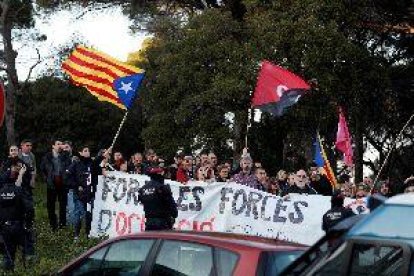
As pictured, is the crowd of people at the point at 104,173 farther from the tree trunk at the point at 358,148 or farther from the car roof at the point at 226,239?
the tree trunk at the point at 358,148

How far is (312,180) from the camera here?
15.9m

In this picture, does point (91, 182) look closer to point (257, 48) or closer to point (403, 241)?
point (257, 48)

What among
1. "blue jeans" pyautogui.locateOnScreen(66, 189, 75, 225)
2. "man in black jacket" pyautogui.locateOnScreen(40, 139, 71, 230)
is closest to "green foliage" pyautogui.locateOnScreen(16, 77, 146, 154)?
"man in black jacket" pyautogui.locateOnScreen(40, 139, 71, 230)

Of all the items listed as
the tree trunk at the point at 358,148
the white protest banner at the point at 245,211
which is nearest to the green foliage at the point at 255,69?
the tree trunk at the point at 358,148

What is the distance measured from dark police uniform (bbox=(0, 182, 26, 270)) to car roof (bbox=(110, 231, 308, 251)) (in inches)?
168

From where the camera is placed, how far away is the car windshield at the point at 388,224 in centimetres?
396

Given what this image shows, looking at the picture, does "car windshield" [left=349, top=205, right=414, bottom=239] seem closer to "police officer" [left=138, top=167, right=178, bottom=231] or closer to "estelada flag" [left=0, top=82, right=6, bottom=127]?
"estelada flag" [left=0, top=82, right=6, bottom=127]

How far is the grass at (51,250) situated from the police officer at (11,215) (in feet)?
0.81

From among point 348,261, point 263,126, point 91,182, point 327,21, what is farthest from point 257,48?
point 348,261

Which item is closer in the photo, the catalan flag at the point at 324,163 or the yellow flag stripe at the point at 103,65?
the yellow flag stripe at the point at 103,65

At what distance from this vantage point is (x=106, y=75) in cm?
1684

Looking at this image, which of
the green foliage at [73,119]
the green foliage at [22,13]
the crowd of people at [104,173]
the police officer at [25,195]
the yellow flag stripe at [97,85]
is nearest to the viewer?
the police officer at [25,195]

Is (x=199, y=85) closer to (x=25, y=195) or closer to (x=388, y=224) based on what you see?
(x=25, y=195)

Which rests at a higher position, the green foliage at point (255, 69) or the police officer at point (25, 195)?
the green foliage at point (255, 69)
